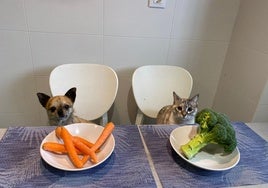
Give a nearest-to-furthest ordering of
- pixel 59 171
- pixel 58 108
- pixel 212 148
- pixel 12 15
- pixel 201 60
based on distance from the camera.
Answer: pixel 59 171, pixel 212 148, pixel 58 108, pixel 12 15, pixel 201 60

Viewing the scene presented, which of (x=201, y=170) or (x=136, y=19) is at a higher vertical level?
(x=136, y=19)

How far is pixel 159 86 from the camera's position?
1.20m

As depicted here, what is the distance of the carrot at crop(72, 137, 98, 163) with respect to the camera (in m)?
0.57

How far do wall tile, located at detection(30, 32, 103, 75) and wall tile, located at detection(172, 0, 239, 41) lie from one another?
1.69 feet

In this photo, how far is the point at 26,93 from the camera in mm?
1250

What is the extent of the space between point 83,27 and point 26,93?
57 centimetres

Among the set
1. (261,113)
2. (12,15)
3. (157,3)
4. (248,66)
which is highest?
(157,3)

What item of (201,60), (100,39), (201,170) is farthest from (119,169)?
(201,60)

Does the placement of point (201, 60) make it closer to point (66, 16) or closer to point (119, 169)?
point (66, 16)

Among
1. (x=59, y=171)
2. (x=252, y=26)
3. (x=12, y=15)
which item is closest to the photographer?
(x=59, y=171)

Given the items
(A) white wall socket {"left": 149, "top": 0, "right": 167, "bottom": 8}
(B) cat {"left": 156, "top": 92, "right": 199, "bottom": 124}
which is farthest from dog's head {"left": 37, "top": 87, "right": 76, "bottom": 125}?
(A) white wall socket {"left": 149, "top": 0, "right": 167, "bottom": 8}

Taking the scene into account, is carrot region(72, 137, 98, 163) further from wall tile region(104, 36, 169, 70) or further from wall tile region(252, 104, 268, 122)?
wall tile region(252, 104, 268, 122)

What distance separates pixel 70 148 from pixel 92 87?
571 millimetres

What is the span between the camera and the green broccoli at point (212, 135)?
590 mm
